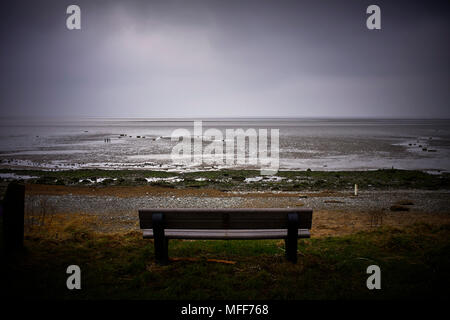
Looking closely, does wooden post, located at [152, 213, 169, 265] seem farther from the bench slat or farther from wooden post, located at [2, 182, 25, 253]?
wooden post, located at [2, 182, 25, 253]

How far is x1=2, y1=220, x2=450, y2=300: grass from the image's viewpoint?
3.74 meters

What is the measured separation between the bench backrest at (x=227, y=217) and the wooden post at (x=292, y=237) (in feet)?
0.22

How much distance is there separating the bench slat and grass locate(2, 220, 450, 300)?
1.67ft

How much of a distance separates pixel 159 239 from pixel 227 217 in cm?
114

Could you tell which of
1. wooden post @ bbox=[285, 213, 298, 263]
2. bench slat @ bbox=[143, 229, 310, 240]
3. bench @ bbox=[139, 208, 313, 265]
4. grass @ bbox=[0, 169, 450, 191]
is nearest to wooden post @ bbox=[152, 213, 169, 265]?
bench @ bbox=[139, 208, 313, 265]

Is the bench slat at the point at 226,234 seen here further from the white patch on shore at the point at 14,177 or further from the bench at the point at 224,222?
the white patch on shore at the point at 14,177

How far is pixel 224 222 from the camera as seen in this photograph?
14.3 ft

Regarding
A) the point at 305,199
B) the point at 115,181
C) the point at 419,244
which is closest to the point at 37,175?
the point at 115,181

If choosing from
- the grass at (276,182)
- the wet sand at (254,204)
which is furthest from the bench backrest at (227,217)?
the grass at (276,182)

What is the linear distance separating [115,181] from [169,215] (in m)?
16.4

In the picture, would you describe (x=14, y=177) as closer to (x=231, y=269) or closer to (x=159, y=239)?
(x=159, y=239)

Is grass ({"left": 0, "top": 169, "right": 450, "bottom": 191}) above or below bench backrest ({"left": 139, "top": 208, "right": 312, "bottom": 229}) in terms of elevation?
below

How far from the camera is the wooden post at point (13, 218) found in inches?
184
